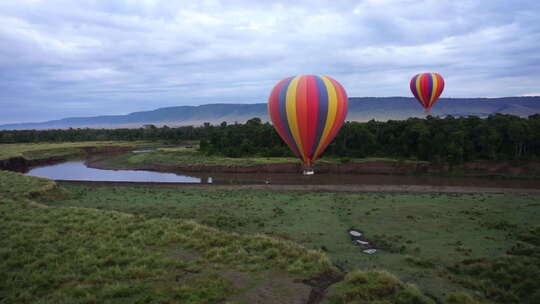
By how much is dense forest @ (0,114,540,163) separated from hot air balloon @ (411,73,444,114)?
3.35 metres

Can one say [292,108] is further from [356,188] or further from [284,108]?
[356,188]

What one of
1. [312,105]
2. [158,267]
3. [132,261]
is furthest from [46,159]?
[158,267]

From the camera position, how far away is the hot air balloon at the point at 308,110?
1922 centimetres

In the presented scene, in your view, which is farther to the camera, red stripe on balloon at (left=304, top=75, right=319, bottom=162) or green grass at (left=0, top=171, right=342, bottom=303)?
red stripe on balloon at (left=304, top=75, right=319, bottom=162)

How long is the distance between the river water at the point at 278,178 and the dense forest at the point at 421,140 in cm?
514

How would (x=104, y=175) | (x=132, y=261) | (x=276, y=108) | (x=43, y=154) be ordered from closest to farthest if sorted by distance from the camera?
(x=132, y=261), (x=276, y=108), (x=104, y=175), (x=43, y=154)

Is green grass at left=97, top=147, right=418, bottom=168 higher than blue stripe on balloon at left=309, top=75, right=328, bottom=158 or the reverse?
the reverse

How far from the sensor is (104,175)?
42281mm

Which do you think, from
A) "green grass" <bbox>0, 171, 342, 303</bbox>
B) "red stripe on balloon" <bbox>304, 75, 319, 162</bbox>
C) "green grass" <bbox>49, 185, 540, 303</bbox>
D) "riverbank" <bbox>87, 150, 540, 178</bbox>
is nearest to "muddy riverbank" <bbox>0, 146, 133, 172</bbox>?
"riverbank" <bbox>87, 150, 540, 178</bbox>

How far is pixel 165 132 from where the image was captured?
310 ft

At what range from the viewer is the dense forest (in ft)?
127

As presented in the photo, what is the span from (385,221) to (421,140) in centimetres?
2844

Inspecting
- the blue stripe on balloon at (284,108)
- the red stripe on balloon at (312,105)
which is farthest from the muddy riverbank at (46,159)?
the red stripe on balloon at (312,105)

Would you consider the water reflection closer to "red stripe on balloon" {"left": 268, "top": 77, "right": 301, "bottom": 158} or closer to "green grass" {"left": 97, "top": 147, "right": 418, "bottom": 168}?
"green grass" {"left": 97, "top": 147, "right": 418, "bottom": 168}
